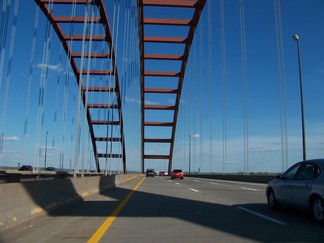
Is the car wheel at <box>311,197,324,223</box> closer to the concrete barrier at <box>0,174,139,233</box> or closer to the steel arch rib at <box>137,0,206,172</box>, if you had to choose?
the concrete barrier at <box>0,174,139,233</box>

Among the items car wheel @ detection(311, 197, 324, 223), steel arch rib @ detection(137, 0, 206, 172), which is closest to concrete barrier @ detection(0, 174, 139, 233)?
car wheel @ detection(311, 197, 324, 223)

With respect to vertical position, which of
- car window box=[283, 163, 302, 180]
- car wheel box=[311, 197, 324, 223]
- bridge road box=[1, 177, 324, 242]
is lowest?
bridge road box=[1, 177, 324, 242]

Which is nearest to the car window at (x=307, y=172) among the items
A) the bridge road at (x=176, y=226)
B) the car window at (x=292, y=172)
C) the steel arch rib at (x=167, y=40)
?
the car window at (x=292, y=172)

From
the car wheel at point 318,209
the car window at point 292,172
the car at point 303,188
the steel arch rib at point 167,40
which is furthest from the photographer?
the steel arch rib at point 167,40

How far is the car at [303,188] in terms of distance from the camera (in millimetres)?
9375

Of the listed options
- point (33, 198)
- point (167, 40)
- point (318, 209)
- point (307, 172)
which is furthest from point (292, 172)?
point (167, 40)

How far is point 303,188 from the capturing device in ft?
32.8

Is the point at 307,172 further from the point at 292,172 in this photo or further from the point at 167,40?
the point at 167,40

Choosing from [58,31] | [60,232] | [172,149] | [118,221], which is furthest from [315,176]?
[172,149]

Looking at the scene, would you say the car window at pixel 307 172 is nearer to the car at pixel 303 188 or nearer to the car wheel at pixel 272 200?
the car at pixel 303 188

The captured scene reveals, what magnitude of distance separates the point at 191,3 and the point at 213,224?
28.8 m

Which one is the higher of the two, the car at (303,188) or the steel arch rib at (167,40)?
the steel arch rib at (167,40)

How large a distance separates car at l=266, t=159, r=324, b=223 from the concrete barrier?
601 centimetres

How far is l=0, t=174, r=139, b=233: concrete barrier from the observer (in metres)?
7.73
